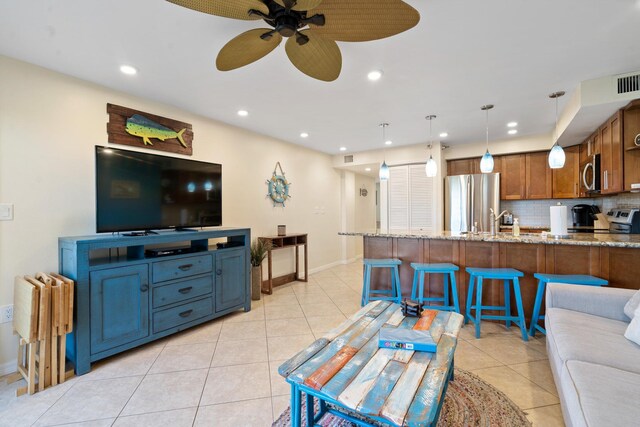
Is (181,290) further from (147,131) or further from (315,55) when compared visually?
(315,55)

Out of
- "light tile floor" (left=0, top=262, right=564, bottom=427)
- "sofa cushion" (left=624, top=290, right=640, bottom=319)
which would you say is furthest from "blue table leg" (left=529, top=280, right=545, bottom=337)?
"sofa cushion" (left=624, top=290, right=640, bottom=319)

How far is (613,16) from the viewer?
1.79 m

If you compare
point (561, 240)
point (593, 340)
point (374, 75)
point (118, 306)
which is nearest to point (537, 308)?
point (561, 240)

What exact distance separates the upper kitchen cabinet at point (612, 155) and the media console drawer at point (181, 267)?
4418 mm

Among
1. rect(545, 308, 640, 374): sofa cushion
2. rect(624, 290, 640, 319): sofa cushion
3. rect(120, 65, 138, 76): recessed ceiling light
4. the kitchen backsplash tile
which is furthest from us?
the kitchen backsplash tile

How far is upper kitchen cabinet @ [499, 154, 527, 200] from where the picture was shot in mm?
4883

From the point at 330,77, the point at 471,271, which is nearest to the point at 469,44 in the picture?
the point at 330,77

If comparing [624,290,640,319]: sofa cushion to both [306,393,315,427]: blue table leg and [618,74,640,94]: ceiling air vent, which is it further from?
[306,393,315,427]: blue table leg

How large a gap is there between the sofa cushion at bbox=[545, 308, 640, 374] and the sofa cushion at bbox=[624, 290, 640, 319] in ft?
0.26

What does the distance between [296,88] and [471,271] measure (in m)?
2.55

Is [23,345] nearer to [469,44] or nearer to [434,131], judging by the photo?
[469,44]

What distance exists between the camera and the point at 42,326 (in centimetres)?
192

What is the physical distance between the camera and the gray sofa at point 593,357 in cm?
111

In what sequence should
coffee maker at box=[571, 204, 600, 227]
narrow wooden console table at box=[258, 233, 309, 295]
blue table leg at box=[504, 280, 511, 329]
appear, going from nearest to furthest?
blue table leg at box=[504, 280, 511, 329] → narrow wooden console table at box=[258, 233, 309, 295] → coffee maker at box=[571, 204, 600, 227]
